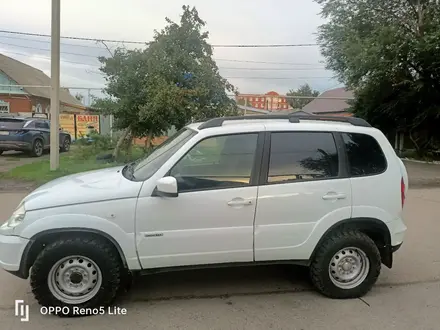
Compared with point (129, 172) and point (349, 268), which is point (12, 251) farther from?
point (349, 268)

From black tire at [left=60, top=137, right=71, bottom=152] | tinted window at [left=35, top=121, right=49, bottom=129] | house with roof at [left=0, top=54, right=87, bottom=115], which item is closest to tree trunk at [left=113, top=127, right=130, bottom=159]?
tinted window at [left=35, top=121, right=49, bottom=129]

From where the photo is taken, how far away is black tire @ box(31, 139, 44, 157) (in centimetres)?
1670

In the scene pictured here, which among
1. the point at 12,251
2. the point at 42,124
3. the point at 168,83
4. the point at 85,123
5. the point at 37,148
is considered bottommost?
the point at 12,251

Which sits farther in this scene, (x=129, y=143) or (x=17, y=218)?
(x=129, y=143)

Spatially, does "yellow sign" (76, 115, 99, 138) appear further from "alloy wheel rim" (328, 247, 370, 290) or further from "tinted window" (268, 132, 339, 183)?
"alloy wheel rim" (328, 247, 370, 290)

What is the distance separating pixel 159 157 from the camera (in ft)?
13.9

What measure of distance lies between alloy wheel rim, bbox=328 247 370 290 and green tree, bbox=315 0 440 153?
12.7 m

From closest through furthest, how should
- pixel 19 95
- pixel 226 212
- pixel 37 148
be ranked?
pixel 226 212 < pixel 37 148 < pixel 19 95

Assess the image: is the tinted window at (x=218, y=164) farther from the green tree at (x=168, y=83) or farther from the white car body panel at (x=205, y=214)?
the green tree at (x=168, y=83)

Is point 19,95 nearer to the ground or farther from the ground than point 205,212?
farther from the ground

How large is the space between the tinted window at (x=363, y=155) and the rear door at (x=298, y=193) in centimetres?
10

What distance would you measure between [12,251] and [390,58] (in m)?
15.6

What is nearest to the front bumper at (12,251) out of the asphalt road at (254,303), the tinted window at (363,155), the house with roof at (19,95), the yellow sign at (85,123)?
the asphalt road at (254,303)

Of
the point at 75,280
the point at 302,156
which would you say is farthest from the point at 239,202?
the point at 75,280
